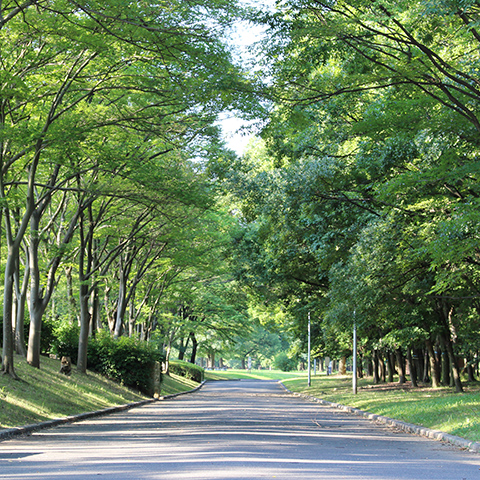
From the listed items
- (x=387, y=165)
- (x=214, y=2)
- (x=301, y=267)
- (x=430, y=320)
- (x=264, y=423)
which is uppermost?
(x=214, y=2)

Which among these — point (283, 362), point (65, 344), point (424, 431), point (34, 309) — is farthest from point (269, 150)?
point (283, 362)

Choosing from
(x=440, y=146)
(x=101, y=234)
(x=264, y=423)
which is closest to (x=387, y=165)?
(x=440, y=146)

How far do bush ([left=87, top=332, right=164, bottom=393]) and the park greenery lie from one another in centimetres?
14

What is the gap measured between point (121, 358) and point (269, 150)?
12550 mm

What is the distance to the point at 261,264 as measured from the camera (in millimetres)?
31438

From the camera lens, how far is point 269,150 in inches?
846

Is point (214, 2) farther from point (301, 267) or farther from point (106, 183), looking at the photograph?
point (301, 267)

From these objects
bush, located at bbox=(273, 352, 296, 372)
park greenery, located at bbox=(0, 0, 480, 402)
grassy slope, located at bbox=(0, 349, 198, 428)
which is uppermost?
park greenery, located at bbox=(0, 0, 480, 402)

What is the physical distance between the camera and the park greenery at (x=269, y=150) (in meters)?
13.6

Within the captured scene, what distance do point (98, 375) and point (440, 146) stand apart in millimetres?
18022

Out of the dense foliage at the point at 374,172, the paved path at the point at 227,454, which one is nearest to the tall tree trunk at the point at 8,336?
the paved path at the point at 227,454

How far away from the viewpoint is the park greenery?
13.6 metres

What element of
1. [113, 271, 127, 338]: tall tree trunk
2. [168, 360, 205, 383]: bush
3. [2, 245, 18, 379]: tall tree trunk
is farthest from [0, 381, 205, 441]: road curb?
[168, 360, 205, 383]: bush

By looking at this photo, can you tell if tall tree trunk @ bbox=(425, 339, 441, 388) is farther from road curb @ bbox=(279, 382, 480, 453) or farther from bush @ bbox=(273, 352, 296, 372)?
bush @ bbox=(273, 352, 296, 372)
